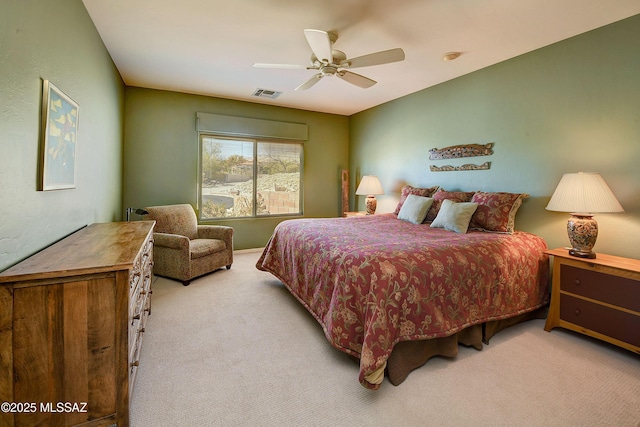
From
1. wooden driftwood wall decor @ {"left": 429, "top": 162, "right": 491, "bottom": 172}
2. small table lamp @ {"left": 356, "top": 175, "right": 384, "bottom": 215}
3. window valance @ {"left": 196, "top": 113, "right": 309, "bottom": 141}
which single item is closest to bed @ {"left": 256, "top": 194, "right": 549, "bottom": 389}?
wooden driftwood wall decor @ {"left": 429, "top": 162, "right": 491, "bottom": 172}

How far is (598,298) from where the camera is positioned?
2291mm

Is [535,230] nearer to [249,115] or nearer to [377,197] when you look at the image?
[377,197]

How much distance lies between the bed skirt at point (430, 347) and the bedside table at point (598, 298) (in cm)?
47

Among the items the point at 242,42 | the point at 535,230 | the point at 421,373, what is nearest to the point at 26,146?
the point at 242,42

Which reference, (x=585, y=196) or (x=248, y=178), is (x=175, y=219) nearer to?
(x=248, y=178)

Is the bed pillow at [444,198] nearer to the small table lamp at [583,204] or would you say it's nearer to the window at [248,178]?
the small table lamp at [583,204]

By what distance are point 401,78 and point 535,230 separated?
7.96 feet

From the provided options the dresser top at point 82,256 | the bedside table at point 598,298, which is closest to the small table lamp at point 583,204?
the bedside table at point 598,298

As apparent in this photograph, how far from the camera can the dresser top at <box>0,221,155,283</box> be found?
123 cm

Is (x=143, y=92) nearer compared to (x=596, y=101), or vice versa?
(x=596, y=101)

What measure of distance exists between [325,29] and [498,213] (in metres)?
2.45

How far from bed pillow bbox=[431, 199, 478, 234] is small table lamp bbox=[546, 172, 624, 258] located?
0.69 meters

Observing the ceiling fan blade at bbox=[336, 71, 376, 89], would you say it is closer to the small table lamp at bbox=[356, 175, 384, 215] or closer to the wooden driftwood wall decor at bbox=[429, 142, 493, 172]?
the wooden driftwood wall decor at bbox=[429, 142, 493, 172]

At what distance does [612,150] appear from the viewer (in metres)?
2.53
